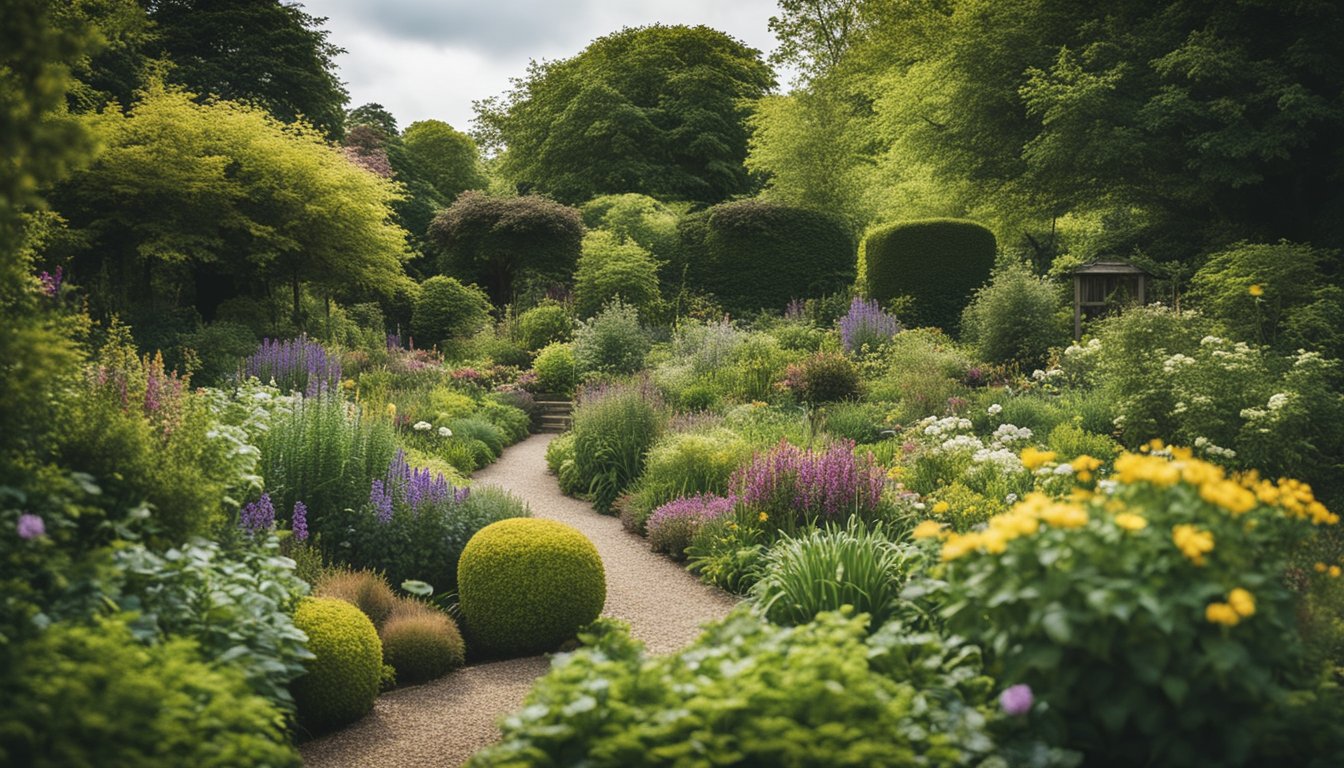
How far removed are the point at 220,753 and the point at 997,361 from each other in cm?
1205

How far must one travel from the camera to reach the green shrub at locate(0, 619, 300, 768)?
204 centimetres

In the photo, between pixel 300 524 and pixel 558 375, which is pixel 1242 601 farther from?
pixel 558 375

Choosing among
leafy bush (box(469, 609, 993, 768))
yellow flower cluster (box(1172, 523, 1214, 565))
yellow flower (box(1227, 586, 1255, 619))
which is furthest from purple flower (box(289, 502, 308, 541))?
yellow flower (box(1227, 586, 1255, 619))

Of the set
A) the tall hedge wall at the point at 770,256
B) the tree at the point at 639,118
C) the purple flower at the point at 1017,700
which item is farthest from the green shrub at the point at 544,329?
the purple flower at the point at 1017,700

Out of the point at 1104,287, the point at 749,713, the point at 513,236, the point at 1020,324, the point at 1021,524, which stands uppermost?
the point at 513,236

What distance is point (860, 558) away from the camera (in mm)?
4395

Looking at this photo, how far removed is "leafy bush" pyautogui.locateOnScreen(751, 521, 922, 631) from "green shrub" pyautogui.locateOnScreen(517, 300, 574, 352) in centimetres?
1372

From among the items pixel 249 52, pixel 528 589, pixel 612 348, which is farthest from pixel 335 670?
pixel 249 52

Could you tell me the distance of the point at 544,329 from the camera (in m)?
18.1

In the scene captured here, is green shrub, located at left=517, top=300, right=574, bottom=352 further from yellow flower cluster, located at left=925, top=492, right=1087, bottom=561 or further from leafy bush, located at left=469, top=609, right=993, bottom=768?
yellow flower cluster, located at left=925, top=492, right=1087, bottom=561

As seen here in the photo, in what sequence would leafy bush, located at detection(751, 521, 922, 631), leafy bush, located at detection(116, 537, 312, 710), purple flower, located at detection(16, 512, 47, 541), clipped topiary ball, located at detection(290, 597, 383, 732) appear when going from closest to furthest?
purple flower, located at detection(16, 512, 47, 541), leafy bush, located at detection(116, 537, 312, 710), clipped topiary ball, located at detection(290, 597, 383, 732), leafy bush, located at detection(751, 521, 922, 631)

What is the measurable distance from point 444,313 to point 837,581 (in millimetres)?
17516

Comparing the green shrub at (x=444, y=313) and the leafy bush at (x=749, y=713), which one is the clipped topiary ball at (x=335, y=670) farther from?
the green shrub at (x=444, y=313)

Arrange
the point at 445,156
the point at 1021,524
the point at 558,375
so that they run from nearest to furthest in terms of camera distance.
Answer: the point at 1021,524 → the point at 558,375 → the point at 445,156
